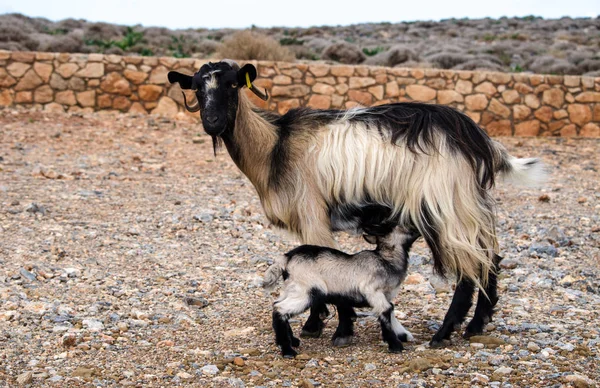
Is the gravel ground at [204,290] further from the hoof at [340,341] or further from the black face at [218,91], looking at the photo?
the black face at [218,91]

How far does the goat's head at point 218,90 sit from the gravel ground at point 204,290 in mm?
998

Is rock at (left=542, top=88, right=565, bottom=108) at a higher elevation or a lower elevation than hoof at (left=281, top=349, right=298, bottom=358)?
higher

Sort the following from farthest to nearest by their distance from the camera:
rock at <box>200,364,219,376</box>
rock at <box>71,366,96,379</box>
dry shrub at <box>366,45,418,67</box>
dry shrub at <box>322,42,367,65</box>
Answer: dry shrub at <box>322,42,367,65</box> < dry shrub at <box>366,45,418,67</box> < rock at <box>200,364,219,376</box> < rock at <box>71,366,96,379</box>

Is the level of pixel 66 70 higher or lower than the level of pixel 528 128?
higher

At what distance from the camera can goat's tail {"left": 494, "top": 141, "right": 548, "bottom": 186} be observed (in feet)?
15.9

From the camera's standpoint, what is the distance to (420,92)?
1380cm

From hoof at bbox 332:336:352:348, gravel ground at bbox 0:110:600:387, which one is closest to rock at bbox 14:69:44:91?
gravel ground at bbox 0:110:600:387

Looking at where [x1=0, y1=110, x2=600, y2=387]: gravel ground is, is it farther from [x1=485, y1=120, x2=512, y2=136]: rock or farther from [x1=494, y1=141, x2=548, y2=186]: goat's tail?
[x1=485, y1=120, x2=512, y2=136]: rock

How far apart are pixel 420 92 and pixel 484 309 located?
9.40 metres

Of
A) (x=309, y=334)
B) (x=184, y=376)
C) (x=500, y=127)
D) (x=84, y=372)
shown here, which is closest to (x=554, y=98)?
(x=500, y=127)

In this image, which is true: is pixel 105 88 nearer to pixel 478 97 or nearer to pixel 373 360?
pixel 478 97

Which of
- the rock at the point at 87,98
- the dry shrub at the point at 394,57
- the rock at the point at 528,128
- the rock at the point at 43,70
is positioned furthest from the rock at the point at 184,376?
the dry shrub at the point at 394,57

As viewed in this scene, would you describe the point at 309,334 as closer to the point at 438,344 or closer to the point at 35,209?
the point at 438,344

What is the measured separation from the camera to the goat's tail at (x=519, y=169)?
486 centimetres
